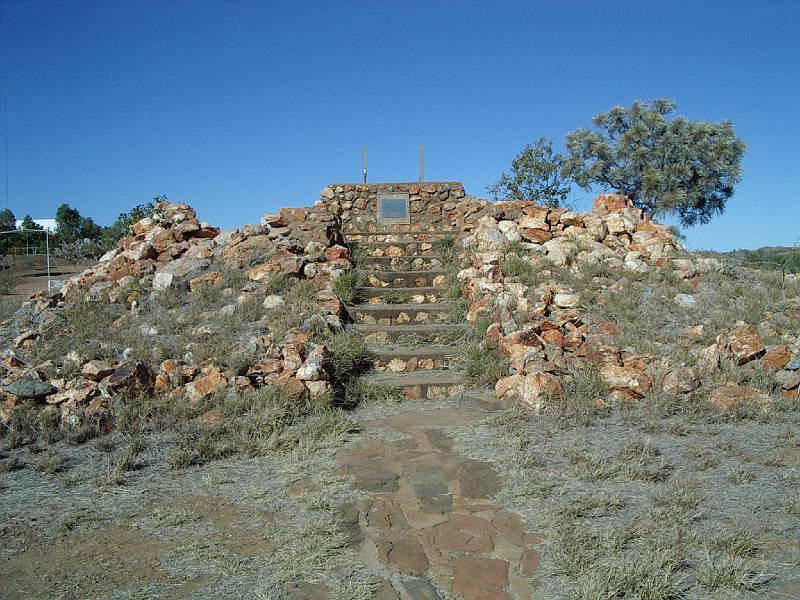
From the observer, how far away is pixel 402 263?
9328 millimetres

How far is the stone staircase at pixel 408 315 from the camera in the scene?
6312mm

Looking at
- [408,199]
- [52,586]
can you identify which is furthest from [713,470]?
[408,199]

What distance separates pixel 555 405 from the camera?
17.1 ft

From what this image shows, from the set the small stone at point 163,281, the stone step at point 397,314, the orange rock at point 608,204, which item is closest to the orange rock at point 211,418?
the stone step at point 397,314

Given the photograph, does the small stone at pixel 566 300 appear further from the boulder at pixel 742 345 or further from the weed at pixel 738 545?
the weed at pixel 738 545

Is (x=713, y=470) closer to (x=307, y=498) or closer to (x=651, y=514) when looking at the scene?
(x=651, y=514)

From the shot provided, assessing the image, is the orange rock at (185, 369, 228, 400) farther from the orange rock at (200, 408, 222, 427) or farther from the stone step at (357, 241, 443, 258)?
the stone step at (357, 241, 443, 258)

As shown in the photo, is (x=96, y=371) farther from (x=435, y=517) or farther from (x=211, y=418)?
(x=435, y=517)

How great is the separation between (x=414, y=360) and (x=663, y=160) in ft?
57.5

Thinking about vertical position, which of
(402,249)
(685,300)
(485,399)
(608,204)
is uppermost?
(608,204)

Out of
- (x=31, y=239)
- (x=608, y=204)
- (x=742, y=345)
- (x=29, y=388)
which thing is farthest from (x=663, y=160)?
(x=31, y=239)

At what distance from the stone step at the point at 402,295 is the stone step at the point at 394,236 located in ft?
5.52

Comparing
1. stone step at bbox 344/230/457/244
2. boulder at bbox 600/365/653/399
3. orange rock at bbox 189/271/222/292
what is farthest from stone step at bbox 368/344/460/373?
stone step at bbox 344/230/457/244

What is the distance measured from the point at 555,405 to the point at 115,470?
11.3ft
